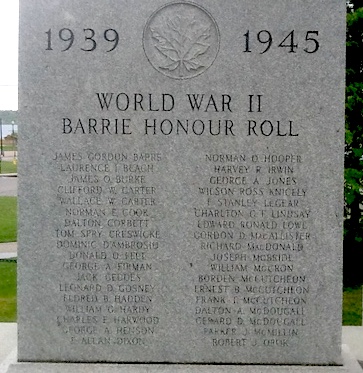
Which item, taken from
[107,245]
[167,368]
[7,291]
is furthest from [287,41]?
[7,291]

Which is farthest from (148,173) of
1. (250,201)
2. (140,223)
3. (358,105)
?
(358,105)

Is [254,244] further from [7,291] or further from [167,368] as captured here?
[7,291]

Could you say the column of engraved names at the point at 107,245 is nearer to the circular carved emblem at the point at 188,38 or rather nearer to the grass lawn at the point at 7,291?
the circular carved emblem at the point at 188,38

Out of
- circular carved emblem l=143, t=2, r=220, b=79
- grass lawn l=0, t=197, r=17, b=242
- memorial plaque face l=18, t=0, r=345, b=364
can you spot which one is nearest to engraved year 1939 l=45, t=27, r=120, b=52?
memorial plaque face l=18, t=0, r=345, b=364

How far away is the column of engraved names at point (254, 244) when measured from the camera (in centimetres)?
494

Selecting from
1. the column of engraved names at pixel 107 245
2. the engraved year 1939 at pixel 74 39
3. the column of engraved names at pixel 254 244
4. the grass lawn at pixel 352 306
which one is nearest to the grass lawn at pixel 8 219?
the grass lawn at pixel 352 306

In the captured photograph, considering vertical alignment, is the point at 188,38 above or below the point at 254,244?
above

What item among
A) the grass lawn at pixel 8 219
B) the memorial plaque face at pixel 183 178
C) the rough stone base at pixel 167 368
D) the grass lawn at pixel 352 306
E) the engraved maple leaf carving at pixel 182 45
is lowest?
the grass lawn at pixel 352 306

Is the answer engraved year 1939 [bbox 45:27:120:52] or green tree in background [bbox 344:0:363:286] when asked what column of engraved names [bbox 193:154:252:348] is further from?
green tree in background [bbox 344:0:363:286]

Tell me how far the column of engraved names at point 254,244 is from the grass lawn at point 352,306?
330 centimetres

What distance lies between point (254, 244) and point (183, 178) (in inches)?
26.5

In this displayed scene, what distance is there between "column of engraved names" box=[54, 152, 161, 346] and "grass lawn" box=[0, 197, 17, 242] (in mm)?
8726

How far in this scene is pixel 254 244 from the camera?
195 inches

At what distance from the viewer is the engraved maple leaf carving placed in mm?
4914
